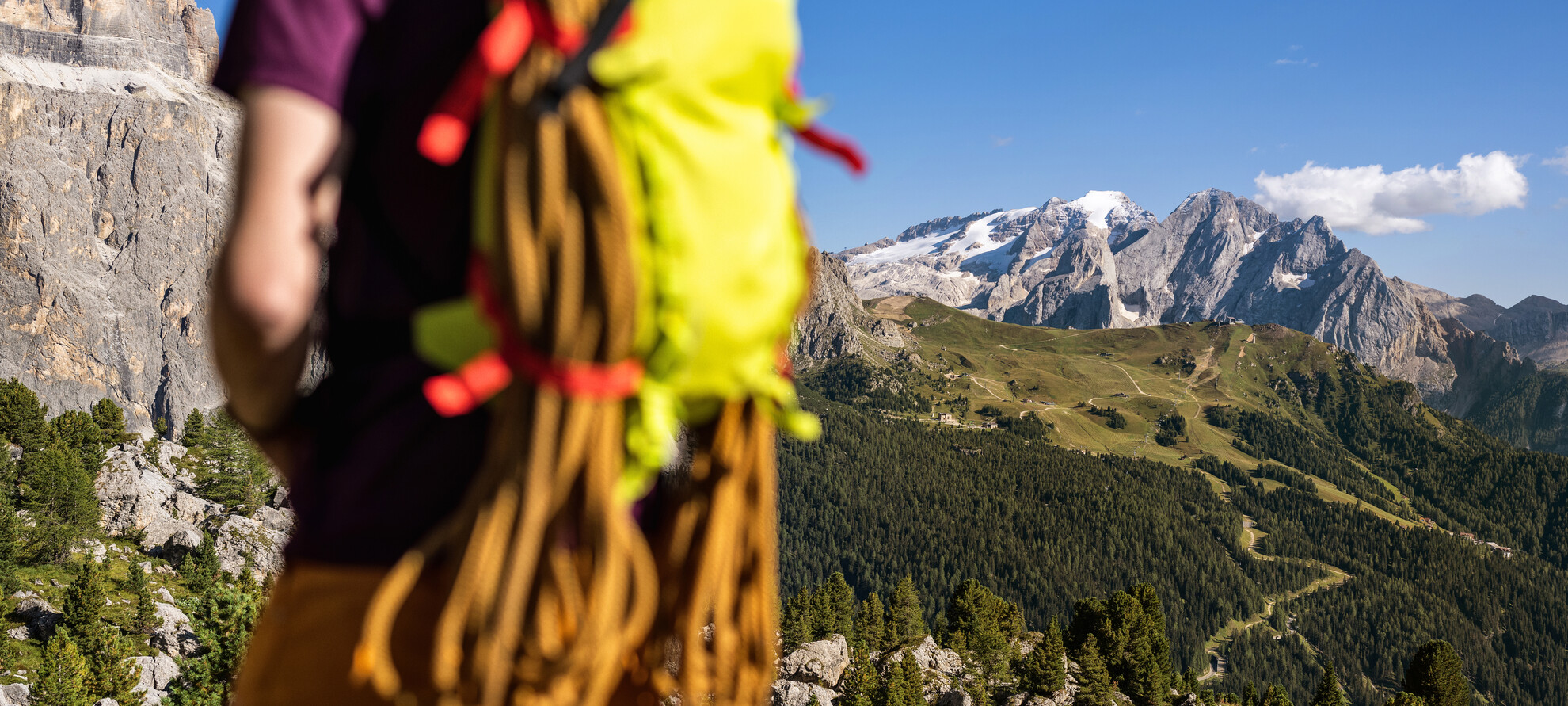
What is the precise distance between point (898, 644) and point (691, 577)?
9143cm

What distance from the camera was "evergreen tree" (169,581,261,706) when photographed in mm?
36594

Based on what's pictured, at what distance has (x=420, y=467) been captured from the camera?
5.50ft

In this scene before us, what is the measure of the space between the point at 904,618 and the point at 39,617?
7393 cm

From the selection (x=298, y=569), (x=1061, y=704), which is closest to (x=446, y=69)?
(x=298, y=569)

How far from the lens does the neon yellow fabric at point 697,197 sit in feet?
5.02

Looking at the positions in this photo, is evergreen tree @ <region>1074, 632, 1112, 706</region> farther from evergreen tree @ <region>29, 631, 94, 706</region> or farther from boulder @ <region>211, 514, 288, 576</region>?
evergreen tree @ <region>29, 631, 94, 706</region>

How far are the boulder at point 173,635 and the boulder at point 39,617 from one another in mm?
4907

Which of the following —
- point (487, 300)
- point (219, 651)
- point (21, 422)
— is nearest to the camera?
point (487, 300)

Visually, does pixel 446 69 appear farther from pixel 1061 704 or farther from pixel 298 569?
pixel 1061 704

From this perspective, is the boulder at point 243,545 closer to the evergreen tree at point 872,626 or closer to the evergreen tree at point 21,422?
the evergreen tree at point 21,422

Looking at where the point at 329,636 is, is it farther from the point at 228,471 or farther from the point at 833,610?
the point at 228,471

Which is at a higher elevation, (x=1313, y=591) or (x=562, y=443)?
(x=562, y=443)

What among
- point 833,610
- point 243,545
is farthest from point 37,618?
point 833,610

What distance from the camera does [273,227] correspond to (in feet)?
5.10
